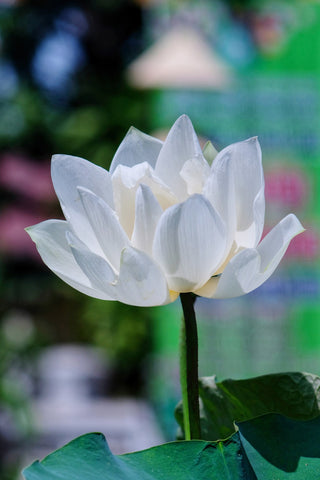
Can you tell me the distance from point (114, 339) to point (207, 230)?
4.06 meters

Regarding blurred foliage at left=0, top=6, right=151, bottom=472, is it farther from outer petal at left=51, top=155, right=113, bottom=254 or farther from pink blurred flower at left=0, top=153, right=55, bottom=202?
outer petal at left=51, top=155, right=113, bottom=254

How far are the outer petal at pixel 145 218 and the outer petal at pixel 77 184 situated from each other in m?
0.02

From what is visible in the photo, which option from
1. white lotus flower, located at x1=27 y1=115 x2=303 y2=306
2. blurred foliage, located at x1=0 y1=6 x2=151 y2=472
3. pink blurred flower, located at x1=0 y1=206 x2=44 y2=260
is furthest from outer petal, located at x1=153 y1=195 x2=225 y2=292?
pink blurred flower, located at x1=0 y1=206 x2=44 y2=260

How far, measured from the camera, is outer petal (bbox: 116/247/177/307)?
245 millimetres

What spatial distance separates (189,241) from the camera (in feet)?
0.81

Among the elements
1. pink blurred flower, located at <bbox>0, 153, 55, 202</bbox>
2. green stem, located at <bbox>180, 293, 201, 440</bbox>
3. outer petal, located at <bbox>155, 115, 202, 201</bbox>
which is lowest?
green stem, located at <bbox>180, 293, 201, 440</bbox>

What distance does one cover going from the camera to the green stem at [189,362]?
0.24 metres

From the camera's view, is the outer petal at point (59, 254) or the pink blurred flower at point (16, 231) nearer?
the outer petal at point (59, 254)

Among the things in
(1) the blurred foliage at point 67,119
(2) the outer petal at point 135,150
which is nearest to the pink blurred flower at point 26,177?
(1) the blurred foliage at point 67,119

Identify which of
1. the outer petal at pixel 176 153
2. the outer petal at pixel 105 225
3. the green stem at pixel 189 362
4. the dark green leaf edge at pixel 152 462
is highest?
the outer petal at pixel 176 153

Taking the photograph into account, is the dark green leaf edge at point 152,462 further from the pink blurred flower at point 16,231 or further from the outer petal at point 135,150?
the pink blurred flower at point 16,231

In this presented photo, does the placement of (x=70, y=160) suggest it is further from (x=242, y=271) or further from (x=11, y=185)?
(x=11, y=185)

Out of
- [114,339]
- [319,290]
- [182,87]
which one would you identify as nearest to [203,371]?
[319,290]

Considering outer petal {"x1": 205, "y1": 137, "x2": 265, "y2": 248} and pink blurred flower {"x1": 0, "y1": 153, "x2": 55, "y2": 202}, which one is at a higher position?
pink blurred flower {"x1": 0, "y1": 153, "x2": 55, "y2": 202}
